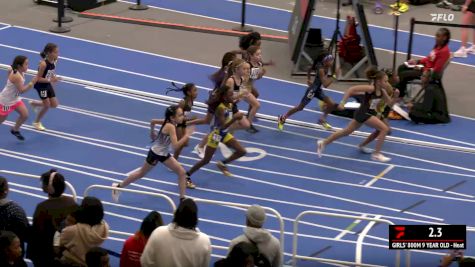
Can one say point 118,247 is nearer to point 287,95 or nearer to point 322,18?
point 287,95

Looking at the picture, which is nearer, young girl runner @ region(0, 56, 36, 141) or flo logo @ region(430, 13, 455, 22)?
young girl runner @ region(0, 56, 36, 141)

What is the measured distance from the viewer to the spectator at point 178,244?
9.73 meters

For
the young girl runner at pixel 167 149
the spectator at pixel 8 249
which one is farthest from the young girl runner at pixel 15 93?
the spectator at pixel 8 249

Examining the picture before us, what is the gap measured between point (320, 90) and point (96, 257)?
29.2ft

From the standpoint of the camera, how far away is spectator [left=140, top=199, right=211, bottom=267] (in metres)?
9.73

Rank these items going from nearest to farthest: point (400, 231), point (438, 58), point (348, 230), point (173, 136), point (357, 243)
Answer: point (400, 231), point (357, 243), point (348, 230), point (173, 136), point (438, 58)

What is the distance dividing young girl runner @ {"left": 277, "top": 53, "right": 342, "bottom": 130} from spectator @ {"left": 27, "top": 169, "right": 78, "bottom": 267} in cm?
747

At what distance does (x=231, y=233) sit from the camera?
46.1 ft

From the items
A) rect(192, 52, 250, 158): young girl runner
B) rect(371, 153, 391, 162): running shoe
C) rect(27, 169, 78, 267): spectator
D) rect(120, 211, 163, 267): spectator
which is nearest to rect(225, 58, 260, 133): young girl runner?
rect(192, 52, 250, 158): young girl runner

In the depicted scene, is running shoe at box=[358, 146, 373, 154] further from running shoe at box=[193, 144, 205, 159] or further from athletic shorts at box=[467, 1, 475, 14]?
athletic shorts at box=[467, 1, 475, 14]

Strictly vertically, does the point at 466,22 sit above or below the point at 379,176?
above

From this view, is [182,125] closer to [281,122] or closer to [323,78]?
[281,122]

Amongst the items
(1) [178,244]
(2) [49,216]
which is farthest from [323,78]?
(1) [178,244]

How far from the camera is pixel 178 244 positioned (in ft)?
32.0
